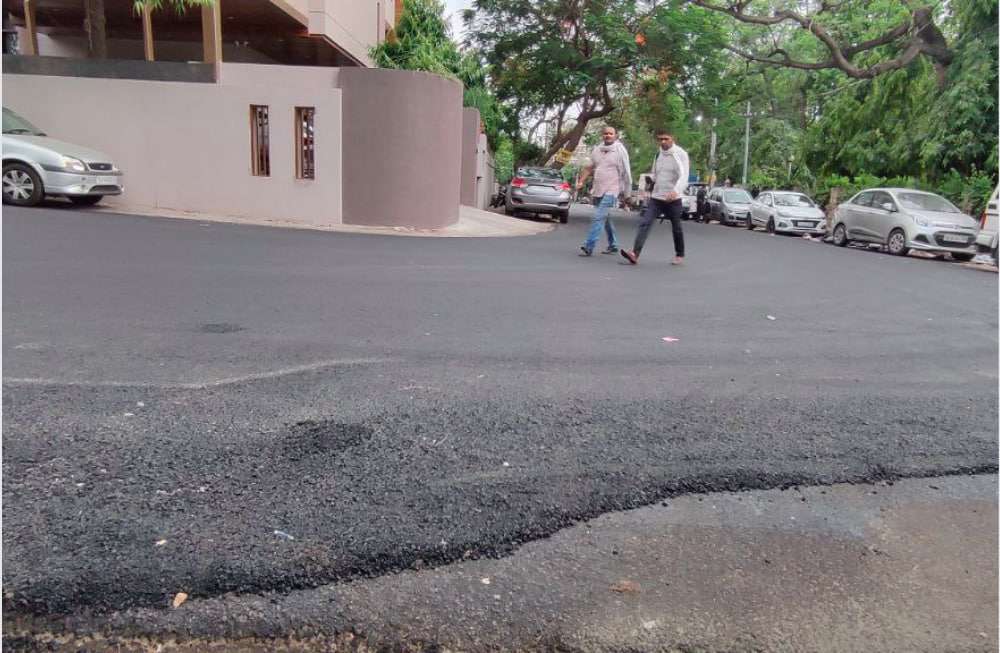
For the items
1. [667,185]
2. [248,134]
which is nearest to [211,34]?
[248,134]

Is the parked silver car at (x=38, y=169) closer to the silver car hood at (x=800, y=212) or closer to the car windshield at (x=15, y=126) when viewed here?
the car windshield at (x=15, y=126)

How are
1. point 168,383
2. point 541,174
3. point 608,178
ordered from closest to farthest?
point 168,383 → point 608,178 → point 541,174

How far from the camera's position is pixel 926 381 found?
517cm

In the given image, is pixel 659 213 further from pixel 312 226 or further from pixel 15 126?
pixel 15 126

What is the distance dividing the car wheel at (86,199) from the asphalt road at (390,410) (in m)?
4.94

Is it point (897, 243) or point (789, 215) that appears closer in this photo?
point (897, 243)

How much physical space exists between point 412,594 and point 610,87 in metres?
28.6

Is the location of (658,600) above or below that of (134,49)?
below

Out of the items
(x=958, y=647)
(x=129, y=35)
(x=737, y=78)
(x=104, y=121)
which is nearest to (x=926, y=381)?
(x=958, y=647)

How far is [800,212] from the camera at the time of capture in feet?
78.7

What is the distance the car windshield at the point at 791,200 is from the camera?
81.1 feet

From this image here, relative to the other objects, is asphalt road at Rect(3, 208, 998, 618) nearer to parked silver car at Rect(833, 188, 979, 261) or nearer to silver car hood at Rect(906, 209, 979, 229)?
parked silver car at Rect(833, 188, 979, 261)

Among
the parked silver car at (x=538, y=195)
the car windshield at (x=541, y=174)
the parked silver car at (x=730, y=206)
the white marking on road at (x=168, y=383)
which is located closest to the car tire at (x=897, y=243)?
the parked silver car at (x=538, y=195)

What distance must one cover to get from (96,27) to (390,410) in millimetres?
15398
